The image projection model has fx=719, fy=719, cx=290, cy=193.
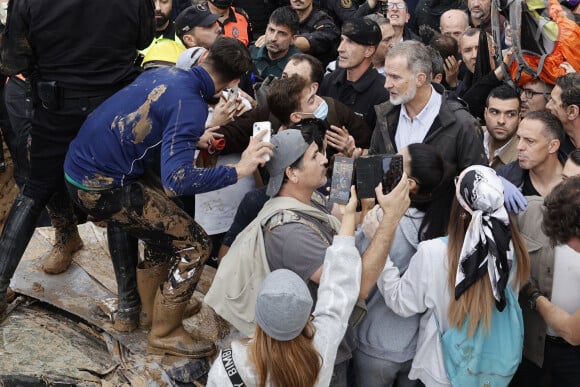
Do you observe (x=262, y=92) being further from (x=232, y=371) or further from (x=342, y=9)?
(x=342, y=9)

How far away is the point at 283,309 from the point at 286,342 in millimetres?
142

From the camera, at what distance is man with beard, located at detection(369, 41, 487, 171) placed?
447 centimetres

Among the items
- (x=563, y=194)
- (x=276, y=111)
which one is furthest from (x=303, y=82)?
(x=563, y=194)

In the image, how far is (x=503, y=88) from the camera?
16.4 ft

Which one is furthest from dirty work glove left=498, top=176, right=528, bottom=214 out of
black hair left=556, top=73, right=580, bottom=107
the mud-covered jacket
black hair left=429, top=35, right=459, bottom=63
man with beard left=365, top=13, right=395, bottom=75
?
black hair left=429, top=35, right=459, bottom=63

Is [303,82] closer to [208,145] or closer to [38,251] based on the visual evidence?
[208,145]

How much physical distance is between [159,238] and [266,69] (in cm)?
329

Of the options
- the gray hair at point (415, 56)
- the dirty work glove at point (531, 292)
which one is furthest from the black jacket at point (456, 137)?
the dirty work glove at point (531, 292)

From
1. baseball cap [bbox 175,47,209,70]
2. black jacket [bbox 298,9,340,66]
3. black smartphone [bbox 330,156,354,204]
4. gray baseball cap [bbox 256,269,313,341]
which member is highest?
gray baseball cap [bbox 256,269,313,341]

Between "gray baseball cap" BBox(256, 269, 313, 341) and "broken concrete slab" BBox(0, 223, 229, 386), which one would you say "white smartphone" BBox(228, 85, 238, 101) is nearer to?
"broken concrete slab" BBox(0, 223, 229, 386)

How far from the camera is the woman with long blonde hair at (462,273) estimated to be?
9.57 ft

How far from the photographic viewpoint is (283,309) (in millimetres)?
2373

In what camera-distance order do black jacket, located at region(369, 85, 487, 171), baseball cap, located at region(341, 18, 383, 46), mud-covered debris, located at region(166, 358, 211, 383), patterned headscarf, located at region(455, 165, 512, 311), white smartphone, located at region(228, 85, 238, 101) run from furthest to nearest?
baseball cap, located at region(341, 18, 383, 46)
black jacket, located at region(369, 85, 487, 171)
white smartphone, located at region(228, 85, 238, 101)
mud-covered debris, located at region(166, 358, 211, 383)
patterned headscarf, located at region(455, 165, 512, 311)

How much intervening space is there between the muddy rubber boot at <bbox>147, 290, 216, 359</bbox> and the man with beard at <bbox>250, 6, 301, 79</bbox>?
10.6 feet
